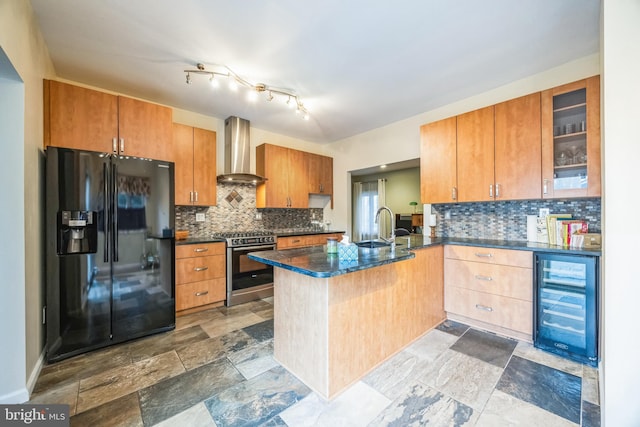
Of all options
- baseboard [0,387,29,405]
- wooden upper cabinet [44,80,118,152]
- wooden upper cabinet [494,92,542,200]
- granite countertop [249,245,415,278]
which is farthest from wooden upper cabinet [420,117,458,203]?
baseboard [0,387,29,405]

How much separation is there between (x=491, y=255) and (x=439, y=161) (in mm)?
1219

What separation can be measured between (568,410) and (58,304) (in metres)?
3.69

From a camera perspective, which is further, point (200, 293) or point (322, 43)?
point (200, 293)

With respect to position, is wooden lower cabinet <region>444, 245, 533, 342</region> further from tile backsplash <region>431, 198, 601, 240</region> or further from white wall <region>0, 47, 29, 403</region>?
white wall <region>0, 47, 29, 403</region>

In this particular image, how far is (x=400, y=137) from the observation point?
3.85 metres

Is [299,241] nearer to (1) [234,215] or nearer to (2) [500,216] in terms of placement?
(1) [234,215]

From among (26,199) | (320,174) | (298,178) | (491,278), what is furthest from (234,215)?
(491,278)

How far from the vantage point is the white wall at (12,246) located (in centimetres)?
152

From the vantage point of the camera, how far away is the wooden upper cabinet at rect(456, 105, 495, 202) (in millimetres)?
2641

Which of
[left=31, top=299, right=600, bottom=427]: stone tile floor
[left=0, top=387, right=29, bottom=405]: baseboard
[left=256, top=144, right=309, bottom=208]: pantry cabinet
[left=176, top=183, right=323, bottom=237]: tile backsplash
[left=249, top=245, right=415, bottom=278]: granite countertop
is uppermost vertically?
[left=256, top=144, right=309, bottom=208]: pantry cabinet

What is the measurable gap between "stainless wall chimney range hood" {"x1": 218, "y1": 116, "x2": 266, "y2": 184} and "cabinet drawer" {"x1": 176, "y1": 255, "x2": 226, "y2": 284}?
123cm

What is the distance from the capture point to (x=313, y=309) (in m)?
1.66

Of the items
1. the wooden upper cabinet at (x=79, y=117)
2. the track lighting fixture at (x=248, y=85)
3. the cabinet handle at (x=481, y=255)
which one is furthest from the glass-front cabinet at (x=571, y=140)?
the wooden upper cabinet at (x=79, y=117)
